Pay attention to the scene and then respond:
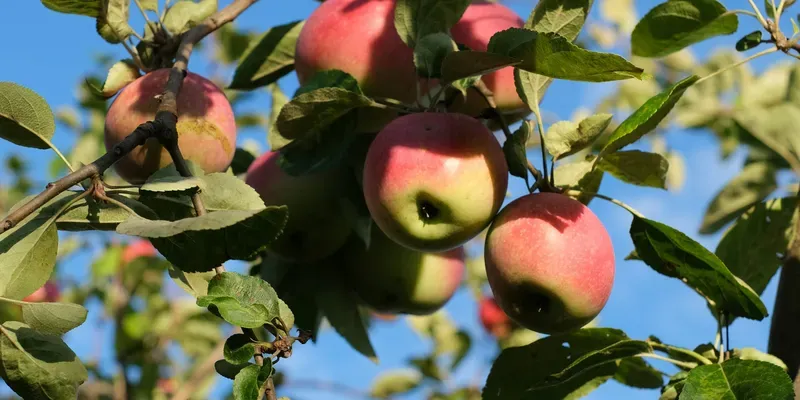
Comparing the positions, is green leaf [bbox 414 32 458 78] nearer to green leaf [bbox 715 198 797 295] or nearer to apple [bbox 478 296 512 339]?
green leaf [bbox 715 198 797 295]

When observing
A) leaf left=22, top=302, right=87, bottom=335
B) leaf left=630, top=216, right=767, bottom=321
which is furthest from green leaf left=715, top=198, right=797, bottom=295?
leaf left=22, top=302, right=87, bottom=335

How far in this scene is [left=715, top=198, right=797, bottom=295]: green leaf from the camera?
132cm

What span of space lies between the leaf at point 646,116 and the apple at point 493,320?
1.90 m

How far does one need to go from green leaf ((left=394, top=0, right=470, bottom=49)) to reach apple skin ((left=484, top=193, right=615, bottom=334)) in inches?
9.5

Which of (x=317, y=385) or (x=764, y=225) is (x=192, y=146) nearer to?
(x=764, y=225)

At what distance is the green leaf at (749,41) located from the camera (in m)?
1.15

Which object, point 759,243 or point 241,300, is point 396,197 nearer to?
point 241,300

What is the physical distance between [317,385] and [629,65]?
188 cm

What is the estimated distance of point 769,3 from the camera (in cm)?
115

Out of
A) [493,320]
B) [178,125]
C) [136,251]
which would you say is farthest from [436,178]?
[136,251]

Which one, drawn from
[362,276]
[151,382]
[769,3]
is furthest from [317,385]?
[769,3]

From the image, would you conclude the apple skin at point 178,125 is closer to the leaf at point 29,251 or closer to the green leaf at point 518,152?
the leaf at point 29,251

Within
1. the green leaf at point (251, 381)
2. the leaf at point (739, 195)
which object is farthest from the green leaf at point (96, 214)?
the leaf at point (739, 195)

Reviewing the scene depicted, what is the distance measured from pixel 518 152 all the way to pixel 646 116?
0.18 meters
